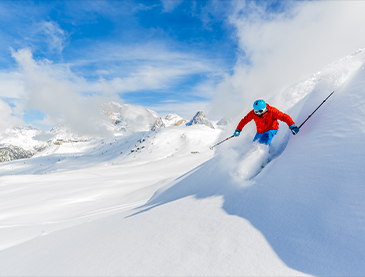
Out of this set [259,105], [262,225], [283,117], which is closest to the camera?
[262,225]

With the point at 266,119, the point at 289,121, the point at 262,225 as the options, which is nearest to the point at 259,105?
the point at 266,119

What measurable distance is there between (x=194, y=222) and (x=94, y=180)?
7.97 m

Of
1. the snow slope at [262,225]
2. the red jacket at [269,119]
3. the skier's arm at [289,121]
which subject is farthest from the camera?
the red jacket at [269,119]

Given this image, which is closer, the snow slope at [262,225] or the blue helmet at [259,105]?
the snow slope at [262,225]

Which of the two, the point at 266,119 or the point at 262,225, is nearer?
the point at 262,225

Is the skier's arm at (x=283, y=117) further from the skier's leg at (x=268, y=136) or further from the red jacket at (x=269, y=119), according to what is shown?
the skier's leg at (x=268, y=136)

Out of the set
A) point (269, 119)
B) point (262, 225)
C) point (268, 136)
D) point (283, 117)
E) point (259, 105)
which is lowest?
point (262, 225)

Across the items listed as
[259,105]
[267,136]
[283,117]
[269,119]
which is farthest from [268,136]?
[259,105]

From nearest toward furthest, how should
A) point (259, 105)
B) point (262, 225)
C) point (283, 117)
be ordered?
point (262, 225) < point (283, 117) < point (259, 105)

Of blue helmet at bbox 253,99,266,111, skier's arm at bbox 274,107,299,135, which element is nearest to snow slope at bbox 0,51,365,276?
skier's arm at bbox 274,107,299,135

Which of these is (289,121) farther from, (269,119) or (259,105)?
(259,105)

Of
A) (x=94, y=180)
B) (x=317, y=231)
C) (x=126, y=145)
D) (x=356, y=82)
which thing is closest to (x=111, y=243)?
(x=317, y=231)

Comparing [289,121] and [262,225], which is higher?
[289,121]

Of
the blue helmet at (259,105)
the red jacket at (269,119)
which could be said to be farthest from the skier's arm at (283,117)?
the blue helmet at (259,105)
